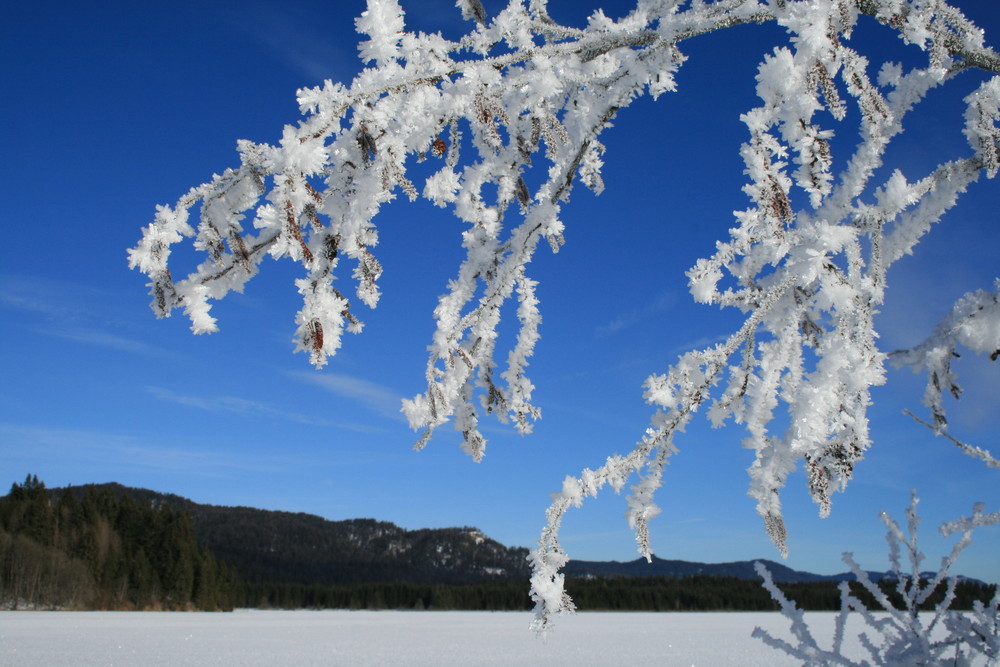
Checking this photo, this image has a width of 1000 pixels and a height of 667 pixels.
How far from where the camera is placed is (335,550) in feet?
403

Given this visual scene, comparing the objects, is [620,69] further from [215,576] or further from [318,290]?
[215,576]

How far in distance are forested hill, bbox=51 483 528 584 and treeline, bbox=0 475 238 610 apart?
4337cm

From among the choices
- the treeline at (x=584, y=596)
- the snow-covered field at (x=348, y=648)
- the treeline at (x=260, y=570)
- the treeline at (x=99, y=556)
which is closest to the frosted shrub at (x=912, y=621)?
the treeline at (x=260, y=570)

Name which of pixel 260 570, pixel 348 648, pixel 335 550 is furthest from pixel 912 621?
pixel 335 550

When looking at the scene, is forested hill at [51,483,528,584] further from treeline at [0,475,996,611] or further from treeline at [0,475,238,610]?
treeline at [0,475,238,610]

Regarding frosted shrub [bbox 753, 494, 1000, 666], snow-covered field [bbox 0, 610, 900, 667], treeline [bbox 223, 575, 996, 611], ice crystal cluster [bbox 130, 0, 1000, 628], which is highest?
ice crystal cluster [bbox 130, 0, 1000, 628]

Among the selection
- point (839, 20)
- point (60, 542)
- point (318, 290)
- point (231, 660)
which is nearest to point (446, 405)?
point (318, 290)

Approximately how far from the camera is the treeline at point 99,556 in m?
43.5

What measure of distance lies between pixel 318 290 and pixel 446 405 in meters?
0.54

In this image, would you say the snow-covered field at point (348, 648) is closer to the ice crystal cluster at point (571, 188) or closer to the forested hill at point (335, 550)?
the ice crystal cluster at point (571, 188)

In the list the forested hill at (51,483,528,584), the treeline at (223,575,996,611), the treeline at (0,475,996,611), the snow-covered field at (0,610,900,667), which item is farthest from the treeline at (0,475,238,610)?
the forested hill at (51,483,528,584)

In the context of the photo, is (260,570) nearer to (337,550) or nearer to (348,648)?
(337,550)

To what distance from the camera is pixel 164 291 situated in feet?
5.61

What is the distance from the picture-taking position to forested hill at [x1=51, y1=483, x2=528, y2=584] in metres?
108
